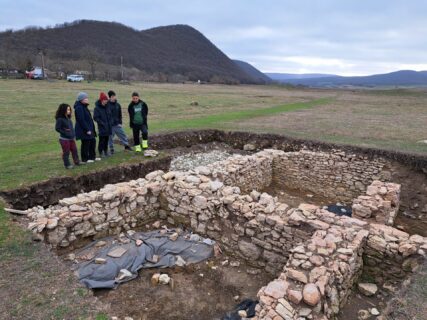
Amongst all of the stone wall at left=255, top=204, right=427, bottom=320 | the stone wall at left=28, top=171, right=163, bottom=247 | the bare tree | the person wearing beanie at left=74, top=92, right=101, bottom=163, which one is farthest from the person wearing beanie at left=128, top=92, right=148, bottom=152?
the bare tree

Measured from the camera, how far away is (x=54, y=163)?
32.8 ft

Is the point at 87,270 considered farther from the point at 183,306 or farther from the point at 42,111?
the point at 42,111

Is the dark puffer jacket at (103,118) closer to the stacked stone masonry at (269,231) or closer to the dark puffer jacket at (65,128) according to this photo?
the dark puffer jacket at (65,128)

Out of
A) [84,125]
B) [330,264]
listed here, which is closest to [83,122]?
[84,125]

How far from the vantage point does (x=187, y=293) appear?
5.64 metres

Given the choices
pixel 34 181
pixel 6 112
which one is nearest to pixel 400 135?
pixel 34 181

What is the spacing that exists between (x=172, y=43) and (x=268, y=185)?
165 metres

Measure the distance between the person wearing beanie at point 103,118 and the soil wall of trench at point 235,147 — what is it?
1307mm

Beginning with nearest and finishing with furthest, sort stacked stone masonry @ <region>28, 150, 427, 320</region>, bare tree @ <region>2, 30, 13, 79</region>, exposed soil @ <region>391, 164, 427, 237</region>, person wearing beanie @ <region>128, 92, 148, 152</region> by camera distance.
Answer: stacked stone masonry @ <region>28, 150, 427, 320</region>, exposed soil @ <region>391, 164, 427, 237</region>, person wearing beanie @ <region>128, 92, 148, 152</region>, bare tree @ <region>2, 30, 13, 79</region>

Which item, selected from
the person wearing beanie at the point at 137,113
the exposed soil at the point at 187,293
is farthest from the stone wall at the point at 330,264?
the person wearing beanie at the point at 137,113

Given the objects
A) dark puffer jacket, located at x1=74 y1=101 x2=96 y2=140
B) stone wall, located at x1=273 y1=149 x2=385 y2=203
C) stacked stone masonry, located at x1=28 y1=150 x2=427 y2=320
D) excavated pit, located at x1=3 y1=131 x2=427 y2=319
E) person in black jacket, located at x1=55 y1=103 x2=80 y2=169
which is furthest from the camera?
stone wall, located at x1=273 y1=149 x2=385 y2=203

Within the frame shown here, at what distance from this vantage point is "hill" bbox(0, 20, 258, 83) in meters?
88.6

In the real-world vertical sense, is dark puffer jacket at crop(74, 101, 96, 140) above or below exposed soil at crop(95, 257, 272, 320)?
above

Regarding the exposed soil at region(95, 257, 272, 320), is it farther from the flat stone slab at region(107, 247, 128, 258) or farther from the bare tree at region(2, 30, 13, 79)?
the bare tree at region(2, 30, 13, 79)
